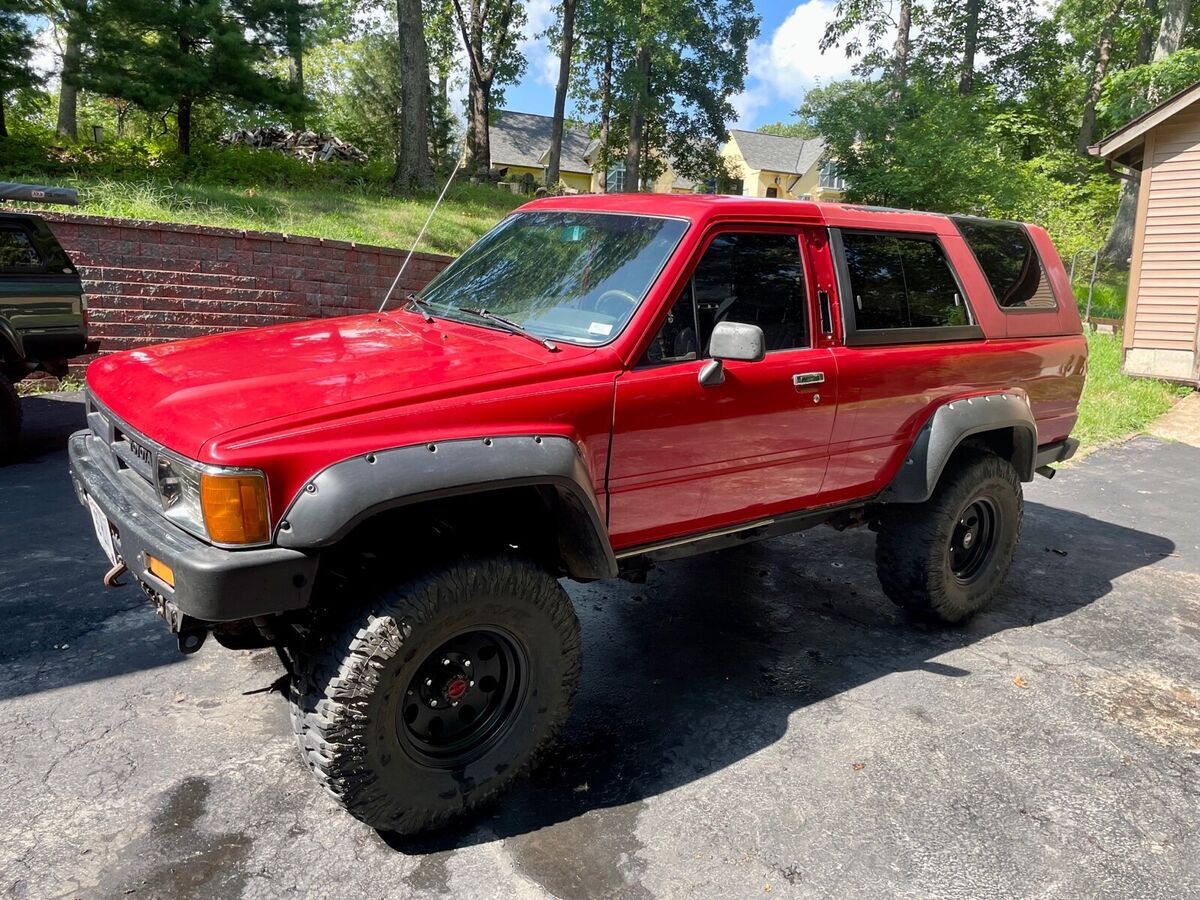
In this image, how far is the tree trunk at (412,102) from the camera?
52.4 ft

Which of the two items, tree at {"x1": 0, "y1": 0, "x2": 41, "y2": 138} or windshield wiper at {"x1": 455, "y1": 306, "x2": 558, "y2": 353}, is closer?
windshield wiper at {"x1": 455, "y1": 306, "x2": 558, "y2": 353}

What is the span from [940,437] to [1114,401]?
9015mm

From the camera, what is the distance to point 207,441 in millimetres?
2385

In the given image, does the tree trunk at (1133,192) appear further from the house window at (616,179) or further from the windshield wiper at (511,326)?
the windshield wiper at (511,326)

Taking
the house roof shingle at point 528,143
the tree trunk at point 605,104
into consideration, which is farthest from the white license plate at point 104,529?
the house roof shingle at point 528,143

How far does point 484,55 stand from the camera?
30859mm

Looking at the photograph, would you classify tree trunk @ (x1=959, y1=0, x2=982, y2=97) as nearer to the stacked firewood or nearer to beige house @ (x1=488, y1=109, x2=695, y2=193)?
beige house @ (x1=488, y1=109, x2=695, y2=193)

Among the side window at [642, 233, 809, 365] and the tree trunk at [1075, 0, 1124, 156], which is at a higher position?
the tree trunk at [1075, 0, 1124, 156]

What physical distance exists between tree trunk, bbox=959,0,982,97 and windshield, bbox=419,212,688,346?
35.5 m

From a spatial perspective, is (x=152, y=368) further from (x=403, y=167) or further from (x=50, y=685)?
(x=403, y=167)

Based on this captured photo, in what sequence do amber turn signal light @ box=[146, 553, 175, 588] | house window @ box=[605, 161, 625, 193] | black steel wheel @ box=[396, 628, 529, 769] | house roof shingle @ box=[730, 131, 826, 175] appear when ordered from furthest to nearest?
house roof shingle @ box=[730, 131, 826, 175] → house window @ box=[605, 161, 625, 193] → black steel wheel @ box=[396, 628, 529, 769] → amber turn signal light @ box=[146, 553, 175, 588]

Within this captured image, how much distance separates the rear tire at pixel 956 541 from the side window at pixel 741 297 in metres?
1.28

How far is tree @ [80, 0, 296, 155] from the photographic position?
13086 mm

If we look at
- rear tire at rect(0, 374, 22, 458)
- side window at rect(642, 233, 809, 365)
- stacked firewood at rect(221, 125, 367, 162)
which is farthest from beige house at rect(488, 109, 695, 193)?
side window at rect(642, 233, 809, 365)
